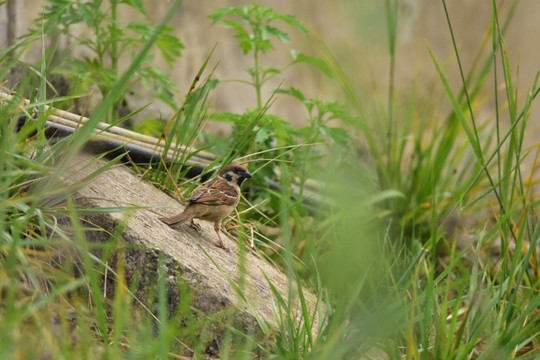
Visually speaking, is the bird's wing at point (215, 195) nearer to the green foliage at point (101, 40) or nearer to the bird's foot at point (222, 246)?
the bird's foot at point (222, 246)

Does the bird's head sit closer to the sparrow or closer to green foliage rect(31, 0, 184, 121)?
the sparrow

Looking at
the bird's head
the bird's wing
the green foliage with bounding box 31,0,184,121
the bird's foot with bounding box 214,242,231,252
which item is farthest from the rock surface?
the green foliage with bounding box 31,0,184,121

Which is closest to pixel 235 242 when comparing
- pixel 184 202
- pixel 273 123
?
pixel 184 202

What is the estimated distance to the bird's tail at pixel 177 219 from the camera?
3.15 meters

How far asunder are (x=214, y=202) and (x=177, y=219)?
0.18m

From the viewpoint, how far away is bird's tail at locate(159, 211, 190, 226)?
3.15 meters

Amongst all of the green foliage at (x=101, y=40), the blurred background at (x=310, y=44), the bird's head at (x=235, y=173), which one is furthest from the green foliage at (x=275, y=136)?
the green foliage at (x=101, y=40)

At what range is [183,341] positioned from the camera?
262 centimetres

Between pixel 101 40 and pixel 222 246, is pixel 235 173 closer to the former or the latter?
pixel 222 246

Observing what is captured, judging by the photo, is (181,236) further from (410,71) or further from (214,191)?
(410,71)

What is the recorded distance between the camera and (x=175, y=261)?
276 centimetres

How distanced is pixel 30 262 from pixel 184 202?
127cm

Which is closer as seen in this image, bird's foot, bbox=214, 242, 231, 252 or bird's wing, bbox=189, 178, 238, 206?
bird's wing, bbox=189, 178, 238, 206

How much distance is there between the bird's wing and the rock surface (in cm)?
18
